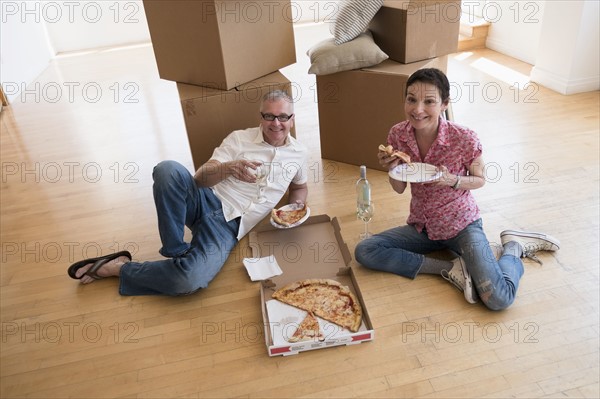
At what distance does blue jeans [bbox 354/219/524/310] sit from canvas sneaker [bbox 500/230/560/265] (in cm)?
12

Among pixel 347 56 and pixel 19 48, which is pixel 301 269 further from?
pixel 19 48

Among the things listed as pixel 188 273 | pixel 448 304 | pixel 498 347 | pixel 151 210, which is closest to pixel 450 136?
pixel 448 304

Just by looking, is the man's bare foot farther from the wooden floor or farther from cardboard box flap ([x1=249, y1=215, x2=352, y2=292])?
cardboard box flap ([x1=249, y1=215, x2=352, y2=292])

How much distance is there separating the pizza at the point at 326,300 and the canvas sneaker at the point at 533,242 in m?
A: 0.76

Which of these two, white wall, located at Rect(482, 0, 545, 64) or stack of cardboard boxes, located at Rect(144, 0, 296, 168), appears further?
white wall, located at Rect(482, 0, 545, 64)

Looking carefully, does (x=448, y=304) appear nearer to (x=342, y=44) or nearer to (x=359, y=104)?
(x=359, y=104)

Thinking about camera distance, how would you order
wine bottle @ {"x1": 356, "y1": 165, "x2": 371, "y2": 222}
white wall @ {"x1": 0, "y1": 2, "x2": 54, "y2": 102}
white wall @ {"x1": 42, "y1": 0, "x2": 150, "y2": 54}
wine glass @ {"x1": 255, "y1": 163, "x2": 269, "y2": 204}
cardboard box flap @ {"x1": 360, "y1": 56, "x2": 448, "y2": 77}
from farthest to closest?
white wall @ {"x1": 42, "y1": 0, "x2": 150, "y2": 54} → white wall @ {"x1": 0, "y1": 2, "x2": 54, "y2": 102} → cardboard box flap @ {"x1": 360, "y1": 56, "x2": 448, "y2": 77} → wine bottle @ {"x1": 356, "y1": 165, "x2": 371, "y2": 222} → wine glass @ {"x1": 255, "y1": 163, "x2": 269, "y2": 204}

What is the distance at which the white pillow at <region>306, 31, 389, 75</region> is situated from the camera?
2.64 m

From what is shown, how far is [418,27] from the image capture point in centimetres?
264

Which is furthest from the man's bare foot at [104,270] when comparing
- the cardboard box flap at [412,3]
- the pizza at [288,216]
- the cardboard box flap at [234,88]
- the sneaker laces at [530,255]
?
the cardboard box flap at [412,3]

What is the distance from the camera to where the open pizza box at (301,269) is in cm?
174

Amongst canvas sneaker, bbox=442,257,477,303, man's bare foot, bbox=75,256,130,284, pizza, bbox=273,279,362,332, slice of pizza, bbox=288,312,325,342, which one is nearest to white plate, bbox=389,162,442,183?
canvas sneaker, bbox=442,257,477,303

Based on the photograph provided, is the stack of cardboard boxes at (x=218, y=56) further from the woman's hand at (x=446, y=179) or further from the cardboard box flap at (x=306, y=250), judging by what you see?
the woman's hand at (x=446, y=179)

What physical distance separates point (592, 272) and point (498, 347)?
0.61m
